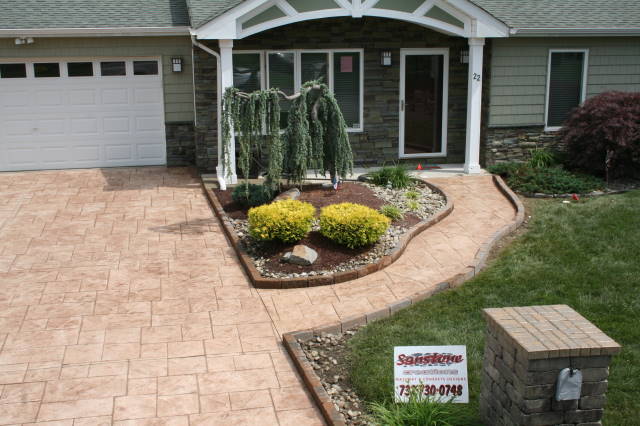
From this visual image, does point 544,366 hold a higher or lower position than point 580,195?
higher

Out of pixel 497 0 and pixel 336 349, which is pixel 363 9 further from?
pixel 336 349

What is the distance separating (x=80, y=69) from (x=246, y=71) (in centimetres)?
351

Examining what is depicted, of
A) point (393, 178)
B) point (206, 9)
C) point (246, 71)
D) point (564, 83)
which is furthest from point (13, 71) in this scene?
point (564, 83)

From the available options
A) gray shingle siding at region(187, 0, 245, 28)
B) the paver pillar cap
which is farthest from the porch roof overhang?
the paver pillar cap

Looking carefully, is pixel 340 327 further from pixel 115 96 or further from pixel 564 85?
pixel 564 85

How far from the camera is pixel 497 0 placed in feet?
48.5

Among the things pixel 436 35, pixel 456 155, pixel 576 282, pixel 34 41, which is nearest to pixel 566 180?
pixel 456 155

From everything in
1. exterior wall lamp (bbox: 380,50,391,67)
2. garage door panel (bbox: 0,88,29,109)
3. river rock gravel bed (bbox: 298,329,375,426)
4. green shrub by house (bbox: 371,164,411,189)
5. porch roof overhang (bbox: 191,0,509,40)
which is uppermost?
porch roof overhang (bbox: 191,0,509,40)

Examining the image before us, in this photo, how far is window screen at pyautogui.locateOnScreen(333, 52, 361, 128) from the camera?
45.6ft

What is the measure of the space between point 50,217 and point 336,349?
6329 millimetres

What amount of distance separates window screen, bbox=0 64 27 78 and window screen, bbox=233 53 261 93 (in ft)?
14.2

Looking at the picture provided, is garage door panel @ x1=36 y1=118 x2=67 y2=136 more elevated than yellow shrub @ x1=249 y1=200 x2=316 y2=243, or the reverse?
garage door panel @ x1=36 y1=118 x2=67 y2=136

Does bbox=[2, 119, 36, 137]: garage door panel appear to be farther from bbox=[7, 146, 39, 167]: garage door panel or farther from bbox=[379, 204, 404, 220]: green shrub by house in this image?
bbox=[379, 204, 404, 220]: green shrub by house

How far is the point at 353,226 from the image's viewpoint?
8.59 m
